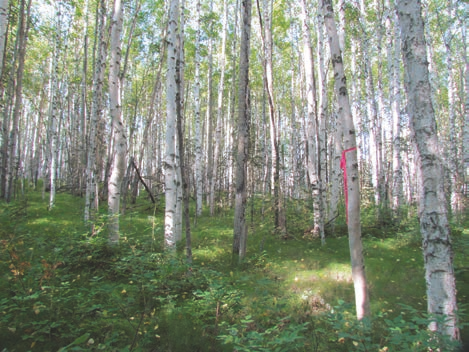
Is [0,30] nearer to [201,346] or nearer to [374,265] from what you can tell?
[201,346]

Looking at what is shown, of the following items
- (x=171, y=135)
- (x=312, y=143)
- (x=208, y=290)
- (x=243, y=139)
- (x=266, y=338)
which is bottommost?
(x=208, y=290)

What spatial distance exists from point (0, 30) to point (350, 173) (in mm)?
5712

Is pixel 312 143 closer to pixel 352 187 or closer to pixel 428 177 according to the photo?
pixel 352 187

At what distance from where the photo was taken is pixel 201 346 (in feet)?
11.3

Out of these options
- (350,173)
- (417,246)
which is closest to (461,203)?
(417,246)

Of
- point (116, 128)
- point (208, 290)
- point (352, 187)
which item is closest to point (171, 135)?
point (116, 128)

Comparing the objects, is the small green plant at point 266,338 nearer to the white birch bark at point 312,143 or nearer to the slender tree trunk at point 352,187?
the slender tree trunk at point 352,187

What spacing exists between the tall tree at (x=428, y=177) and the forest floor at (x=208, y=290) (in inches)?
9.5

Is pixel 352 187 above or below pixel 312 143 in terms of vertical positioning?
below

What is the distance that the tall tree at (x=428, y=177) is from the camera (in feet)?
9.95

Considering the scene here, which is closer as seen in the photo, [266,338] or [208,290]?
[266,338]

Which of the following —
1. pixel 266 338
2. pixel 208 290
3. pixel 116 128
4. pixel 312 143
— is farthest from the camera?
pixel 312 143

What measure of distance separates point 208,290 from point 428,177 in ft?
11.2

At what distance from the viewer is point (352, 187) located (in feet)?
12.2
